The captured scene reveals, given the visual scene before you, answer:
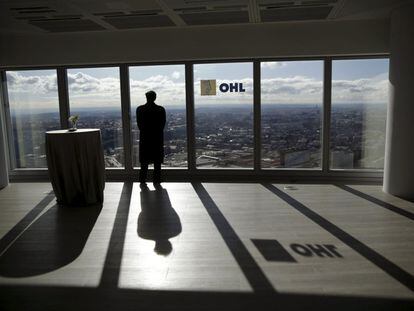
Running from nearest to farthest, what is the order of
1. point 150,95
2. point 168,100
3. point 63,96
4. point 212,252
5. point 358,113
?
point 212,252, point 150,95, point 358,113, point 168,100, point 63,96

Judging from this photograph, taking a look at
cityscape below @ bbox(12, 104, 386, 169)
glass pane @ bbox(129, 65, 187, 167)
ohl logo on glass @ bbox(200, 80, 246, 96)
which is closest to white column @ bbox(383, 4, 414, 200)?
cityscape below @ bbox(12, 104, 386, 169)

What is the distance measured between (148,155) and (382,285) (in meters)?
4.78

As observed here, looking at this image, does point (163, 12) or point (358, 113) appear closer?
point (163, 12)

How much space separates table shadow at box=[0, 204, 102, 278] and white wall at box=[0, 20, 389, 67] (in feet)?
10.8

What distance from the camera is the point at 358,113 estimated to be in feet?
22.7

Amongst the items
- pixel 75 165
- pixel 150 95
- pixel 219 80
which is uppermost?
pixel 219 80

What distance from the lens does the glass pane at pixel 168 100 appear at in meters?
7.32

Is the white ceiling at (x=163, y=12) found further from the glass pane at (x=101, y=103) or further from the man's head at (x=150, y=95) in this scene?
the man's head at (x=150, y=95)

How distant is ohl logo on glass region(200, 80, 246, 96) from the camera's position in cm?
717

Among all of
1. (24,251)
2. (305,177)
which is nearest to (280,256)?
(24,251)

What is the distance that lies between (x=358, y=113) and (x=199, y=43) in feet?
10.8

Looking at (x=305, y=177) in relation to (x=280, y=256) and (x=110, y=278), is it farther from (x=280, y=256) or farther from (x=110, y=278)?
(x=110, y=278)

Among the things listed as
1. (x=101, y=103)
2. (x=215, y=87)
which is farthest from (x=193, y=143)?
(x=101, y=103)

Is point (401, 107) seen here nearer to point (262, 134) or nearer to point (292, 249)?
point (262, 134)
